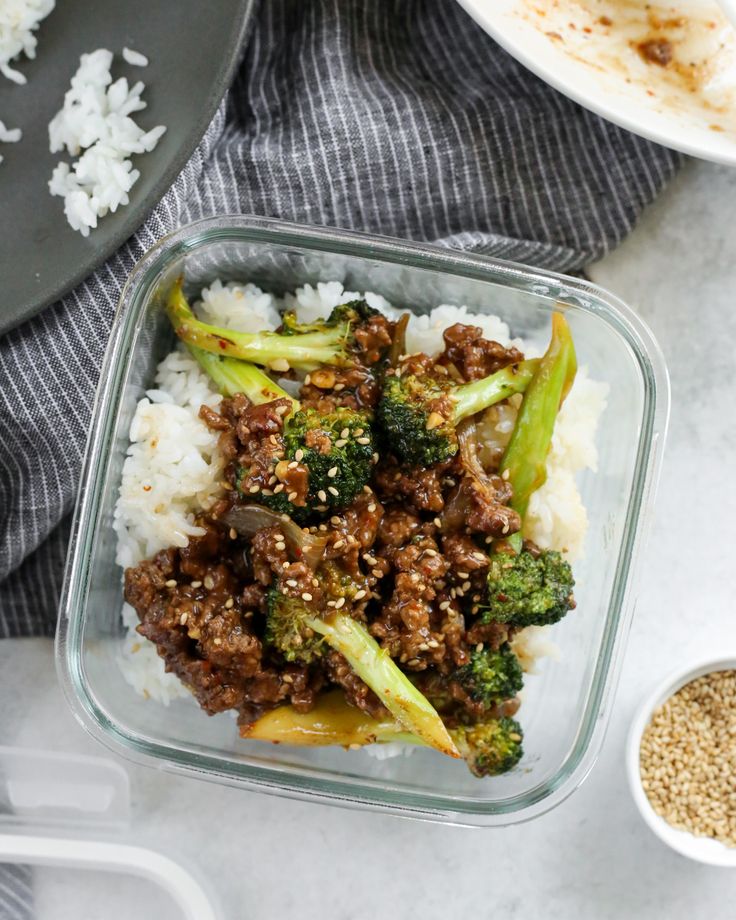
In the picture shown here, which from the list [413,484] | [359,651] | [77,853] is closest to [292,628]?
[359,651]

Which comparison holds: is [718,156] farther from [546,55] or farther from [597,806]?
[597,806]

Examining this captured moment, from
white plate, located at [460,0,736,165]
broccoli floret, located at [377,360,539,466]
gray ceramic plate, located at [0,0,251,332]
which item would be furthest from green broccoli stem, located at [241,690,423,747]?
white plate, located at [460,0,736,165]

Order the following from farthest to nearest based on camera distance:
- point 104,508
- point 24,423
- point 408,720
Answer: point 24,423 < point 104,508 < point 408,720

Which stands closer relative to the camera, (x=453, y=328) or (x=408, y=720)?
(x=408, y=720)

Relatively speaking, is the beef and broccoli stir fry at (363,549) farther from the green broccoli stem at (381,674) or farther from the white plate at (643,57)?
the white plate at (643,57)

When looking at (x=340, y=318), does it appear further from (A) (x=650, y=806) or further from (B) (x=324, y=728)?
(A) (x=650, y=806)

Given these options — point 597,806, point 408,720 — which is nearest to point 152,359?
point 408,720

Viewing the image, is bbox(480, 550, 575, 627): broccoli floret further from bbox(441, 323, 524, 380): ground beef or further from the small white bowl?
the small white bowl
